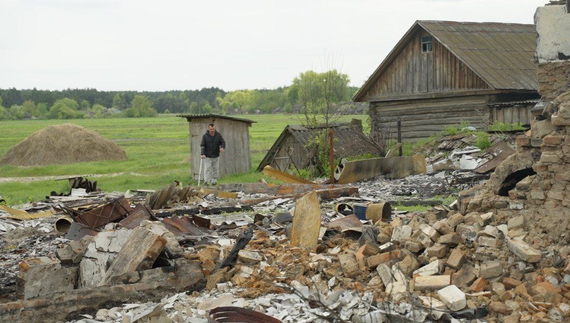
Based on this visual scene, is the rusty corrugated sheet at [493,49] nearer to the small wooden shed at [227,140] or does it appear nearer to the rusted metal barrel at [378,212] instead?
the small wooden shed at [227,140]

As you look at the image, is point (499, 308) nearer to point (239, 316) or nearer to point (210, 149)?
point (239, 316)

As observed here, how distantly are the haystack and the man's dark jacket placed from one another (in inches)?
656

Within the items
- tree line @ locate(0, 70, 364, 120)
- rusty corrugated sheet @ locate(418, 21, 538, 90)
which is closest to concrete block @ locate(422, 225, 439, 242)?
rusty corrugated sheet @ locate(418, 21, 538, 90)

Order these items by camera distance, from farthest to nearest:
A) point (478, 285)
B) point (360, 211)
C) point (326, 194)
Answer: point (326, 194)
point (360, 211)
point (478, 285)

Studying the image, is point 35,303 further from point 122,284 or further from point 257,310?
point 257,310

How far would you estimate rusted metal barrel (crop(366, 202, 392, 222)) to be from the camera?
37.6 ft

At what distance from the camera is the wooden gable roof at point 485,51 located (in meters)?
27.4

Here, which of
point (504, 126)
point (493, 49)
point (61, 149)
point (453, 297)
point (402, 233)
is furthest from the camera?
point (61, 149)

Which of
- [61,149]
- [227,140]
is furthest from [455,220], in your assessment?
[61,149]

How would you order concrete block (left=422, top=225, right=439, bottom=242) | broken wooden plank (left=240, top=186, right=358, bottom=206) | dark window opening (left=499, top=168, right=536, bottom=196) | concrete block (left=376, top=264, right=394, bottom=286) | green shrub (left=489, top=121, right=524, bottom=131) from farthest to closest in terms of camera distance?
green shrub (left=489, top=121, right=524, bottom=131) → broken wooden plank (left=240, top=186, right=358, bottom=206) → dark window opening (left=499, top=168, right=536, bottom=196) → concrete block (left=422, top=225, right=439, bottom=242) → concrete block (left=376, top=264, right=394, bottom=286)

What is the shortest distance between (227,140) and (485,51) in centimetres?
1196

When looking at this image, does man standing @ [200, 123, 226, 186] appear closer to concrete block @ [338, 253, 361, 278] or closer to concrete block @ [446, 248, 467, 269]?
concrete block @ [338, 253, 361, 278]

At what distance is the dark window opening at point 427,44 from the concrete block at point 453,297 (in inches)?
902

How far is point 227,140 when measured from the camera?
24328 mm
